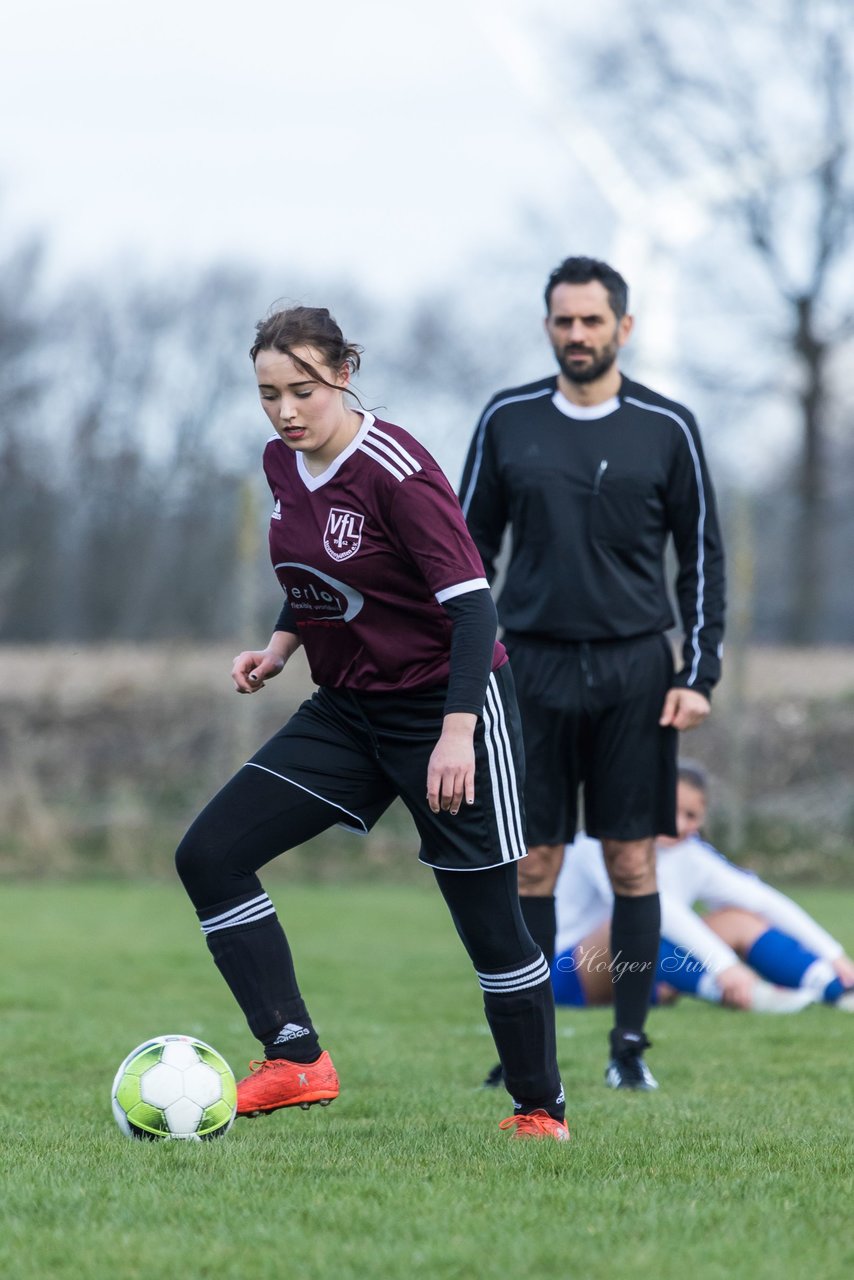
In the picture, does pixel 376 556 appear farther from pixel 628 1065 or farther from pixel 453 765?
pixel 628 1065

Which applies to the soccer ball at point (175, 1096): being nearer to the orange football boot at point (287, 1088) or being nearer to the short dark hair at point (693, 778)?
the orange football boot at point (287, 1088)

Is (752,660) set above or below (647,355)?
below

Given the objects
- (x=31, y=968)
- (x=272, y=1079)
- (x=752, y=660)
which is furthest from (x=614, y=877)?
(x=752, y=660)

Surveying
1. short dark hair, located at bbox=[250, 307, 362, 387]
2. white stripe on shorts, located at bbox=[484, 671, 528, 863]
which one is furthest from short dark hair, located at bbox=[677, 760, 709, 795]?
short dark hair, located at bbox=[250, 307, 362, 387]

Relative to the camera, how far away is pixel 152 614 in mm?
15766

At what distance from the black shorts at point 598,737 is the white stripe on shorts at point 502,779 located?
1.08m

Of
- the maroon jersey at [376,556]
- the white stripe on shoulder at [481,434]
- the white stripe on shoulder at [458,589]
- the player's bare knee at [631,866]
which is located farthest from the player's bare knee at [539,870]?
the white stripe on shoulder at [458,589]

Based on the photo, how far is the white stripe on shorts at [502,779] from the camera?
3.84 meters

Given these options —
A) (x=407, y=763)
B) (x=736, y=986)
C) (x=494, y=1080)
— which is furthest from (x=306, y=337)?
(x=736, y=986)

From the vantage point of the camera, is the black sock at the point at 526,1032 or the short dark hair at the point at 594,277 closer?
the black sock at the point at 526,1032

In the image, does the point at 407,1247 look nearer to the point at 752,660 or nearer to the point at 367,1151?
the point at 367,1151

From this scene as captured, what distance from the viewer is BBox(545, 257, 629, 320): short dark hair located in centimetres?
493

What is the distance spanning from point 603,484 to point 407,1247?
2.76 m

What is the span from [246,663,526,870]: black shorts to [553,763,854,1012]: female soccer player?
10.4 ft
